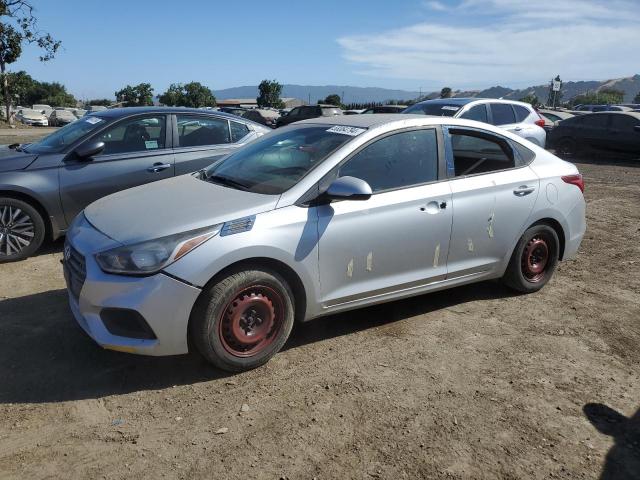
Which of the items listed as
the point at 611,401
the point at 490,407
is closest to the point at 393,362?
the point at 490,407

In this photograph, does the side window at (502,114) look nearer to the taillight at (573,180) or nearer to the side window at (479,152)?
the taillight at (573,180)

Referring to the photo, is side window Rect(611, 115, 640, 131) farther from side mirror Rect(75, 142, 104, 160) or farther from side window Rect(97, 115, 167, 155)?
side mirror Rect(75, 142, 104, 160)

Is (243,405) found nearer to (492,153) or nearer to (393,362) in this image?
(393,362)

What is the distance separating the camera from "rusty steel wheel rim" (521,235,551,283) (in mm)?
4898

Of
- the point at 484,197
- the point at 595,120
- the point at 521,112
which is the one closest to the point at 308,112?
the point at 595,120

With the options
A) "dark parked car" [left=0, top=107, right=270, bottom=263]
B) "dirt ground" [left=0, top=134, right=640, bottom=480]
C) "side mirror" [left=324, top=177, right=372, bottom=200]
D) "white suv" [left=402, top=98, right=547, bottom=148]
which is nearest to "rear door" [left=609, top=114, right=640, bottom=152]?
"white suv" [left=402, top=98, right=547, bottom=148]

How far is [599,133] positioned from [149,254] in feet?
54.9

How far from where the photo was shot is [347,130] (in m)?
4.16

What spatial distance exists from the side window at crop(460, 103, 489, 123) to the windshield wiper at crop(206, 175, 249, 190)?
720cm

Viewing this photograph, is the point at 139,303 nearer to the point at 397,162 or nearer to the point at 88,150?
the point at 397,162

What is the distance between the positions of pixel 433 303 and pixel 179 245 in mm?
2505

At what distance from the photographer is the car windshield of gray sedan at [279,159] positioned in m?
3.87

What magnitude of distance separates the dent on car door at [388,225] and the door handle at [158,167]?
3138 millimetres

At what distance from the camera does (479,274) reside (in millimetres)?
4594
